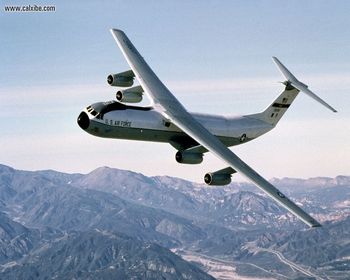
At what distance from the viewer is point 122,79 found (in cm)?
6612

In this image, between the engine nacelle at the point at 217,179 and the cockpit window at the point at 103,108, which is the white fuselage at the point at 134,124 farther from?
the engine nacelle at the point at 217,179

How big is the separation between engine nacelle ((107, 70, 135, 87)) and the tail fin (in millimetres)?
20794

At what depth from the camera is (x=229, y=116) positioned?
69750 millimetres

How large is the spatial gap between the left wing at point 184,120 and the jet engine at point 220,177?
8.55 feet

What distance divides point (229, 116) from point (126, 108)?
18.4 m

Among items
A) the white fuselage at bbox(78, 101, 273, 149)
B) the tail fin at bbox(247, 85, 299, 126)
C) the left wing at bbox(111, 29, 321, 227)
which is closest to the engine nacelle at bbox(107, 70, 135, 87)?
the left wing at bbox(111, 29, 321, 227)

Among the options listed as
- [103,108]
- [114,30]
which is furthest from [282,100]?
[103,108]

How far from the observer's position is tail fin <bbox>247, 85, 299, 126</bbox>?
75250 millimetres

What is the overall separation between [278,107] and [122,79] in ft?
85.6

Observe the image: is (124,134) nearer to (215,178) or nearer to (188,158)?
(188,158)

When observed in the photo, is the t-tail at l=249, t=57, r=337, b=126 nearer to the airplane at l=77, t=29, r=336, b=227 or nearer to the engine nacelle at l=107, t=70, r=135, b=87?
the airplane at l=77, t=29, r=336, b=227

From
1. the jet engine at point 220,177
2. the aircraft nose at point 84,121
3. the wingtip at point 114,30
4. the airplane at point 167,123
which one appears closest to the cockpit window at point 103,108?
the airplane at point 167,123

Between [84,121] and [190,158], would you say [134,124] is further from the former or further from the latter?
[190,158]

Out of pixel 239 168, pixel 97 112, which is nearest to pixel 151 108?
pixel 97 112
